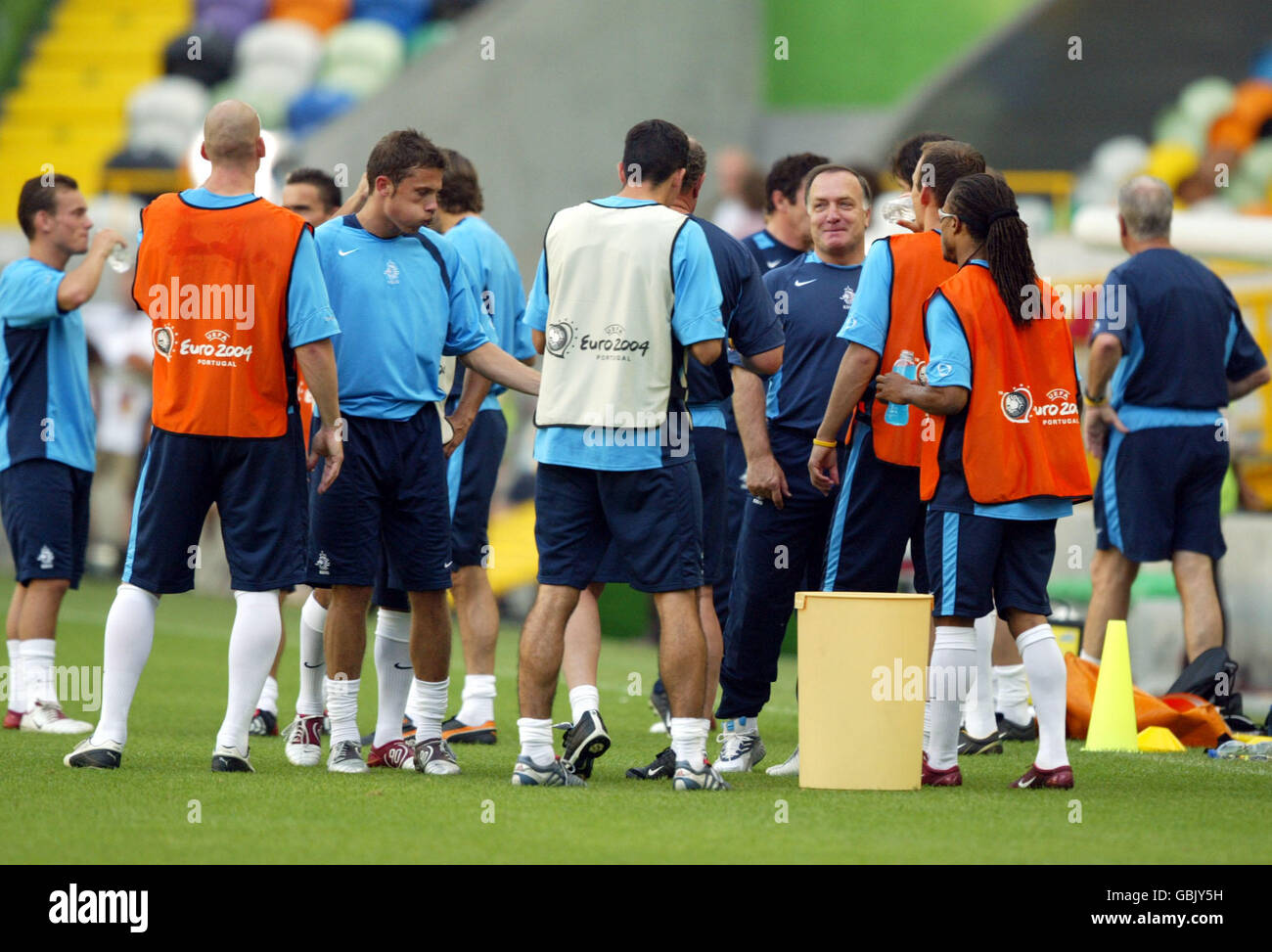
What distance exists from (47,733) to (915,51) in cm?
1796

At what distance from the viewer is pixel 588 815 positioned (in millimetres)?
5797

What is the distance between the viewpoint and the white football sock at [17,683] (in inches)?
333

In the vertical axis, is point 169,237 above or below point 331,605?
above

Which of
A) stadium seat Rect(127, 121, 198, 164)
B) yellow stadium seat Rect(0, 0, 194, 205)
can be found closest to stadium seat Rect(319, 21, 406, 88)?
stadium seat Rect(127, 121, 198, 164)

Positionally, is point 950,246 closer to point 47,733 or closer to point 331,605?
point 331,605

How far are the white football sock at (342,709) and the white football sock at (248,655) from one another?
0.27m

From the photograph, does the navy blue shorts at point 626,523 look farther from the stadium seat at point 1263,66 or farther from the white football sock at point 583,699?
the stadium seat at point 1263,66

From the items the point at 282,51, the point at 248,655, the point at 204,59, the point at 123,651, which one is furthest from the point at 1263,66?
the point at 123,651

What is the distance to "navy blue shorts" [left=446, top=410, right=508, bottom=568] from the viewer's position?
27.0ft

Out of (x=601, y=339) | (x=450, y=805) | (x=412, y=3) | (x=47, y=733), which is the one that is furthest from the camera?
(x=412, y=3)

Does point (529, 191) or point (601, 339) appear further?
point (529, 191)

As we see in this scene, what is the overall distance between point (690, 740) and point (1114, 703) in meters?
2.44
